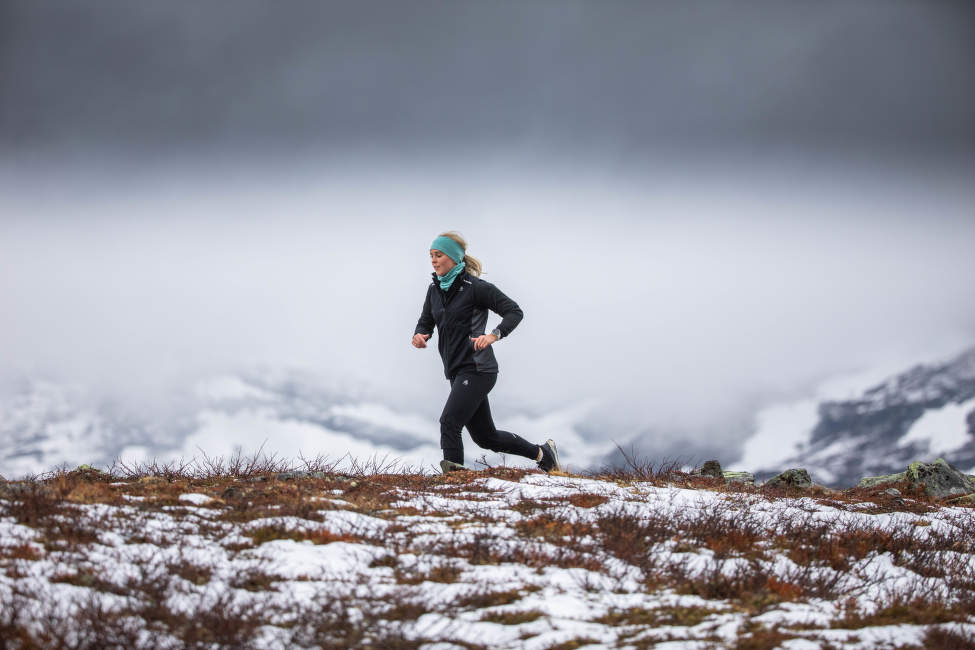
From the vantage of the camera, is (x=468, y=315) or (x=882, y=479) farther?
(x=882, y=479)

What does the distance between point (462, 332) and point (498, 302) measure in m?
0.70

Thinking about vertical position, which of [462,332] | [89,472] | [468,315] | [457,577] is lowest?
[457,577]

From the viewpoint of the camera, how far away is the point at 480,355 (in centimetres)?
1055

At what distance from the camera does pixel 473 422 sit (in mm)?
11008

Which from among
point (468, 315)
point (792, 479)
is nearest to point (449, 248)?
point (468, 315)

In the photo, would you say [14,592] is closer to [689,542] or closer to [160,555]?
[160,555]

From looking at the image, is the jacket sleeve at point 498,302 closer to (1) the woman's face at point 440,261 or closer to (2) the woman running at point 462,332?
(2) the woman running at point 462,332

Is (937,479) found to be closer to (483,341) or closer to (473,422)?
(473,422)

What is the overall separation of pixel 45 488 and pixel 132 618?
3.63 metres

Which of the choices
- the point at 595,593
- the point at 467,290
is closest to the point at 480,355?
the point at 467,290

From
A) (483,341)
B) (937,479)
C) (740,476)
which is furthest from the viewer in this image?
(740,476)

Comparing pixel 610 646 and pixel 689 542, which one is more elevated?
pixel 689 542

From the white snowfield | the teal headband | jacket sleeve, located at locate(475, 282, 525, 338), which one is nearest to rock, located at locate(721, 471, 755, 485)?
the white snowfield

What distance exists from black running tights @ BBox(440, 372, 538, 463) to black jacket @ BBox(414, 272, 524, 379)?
0.22 metres
